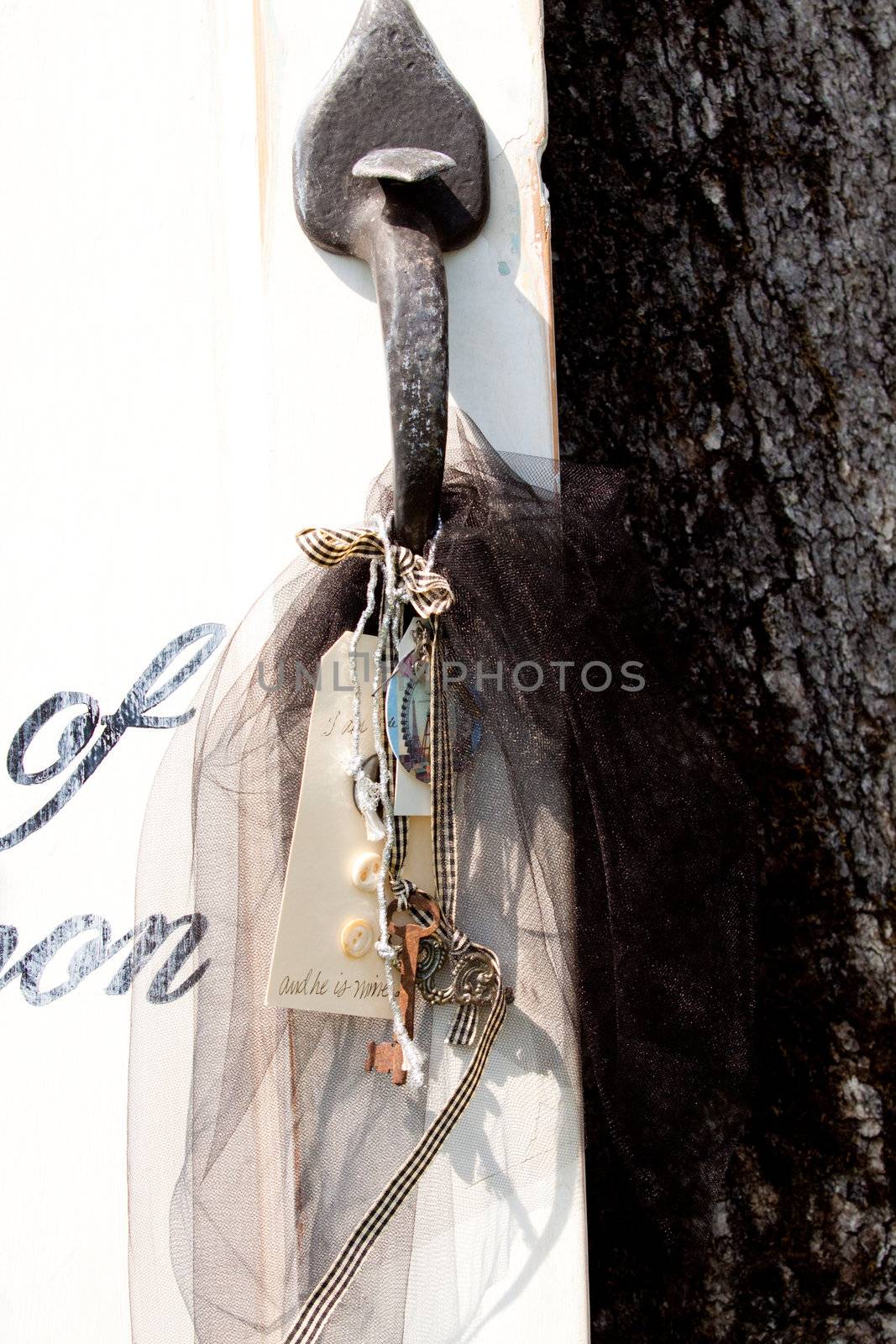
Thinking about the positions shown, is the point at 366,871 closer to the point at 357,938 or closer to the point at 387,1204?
the point at 357,938

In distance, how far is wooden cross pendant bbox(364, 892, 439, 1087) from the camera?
431mm

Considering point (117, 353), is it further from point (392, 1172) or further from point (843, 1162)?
point (843, 1162)

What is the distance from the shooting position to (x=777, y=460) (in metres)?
0.79

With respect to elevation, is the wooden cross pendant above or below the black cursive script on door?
below

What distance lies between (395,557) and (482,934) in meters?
0.17

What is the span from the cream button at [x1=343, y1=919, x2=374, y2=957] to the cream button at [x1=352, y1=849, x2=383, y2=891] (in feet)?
0.05

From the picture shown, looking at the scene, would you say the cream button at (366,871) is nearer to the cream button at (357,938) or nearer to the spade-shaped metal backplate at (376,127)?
the cream button at (357,938)

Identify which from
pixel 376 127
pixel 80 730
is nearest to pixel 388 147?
pixel 376 127

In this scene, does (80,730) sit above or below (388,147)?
below

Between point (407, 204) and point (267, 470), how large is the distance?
0.13 m

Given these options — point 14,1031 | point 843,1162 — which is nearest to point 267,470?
point 14,1031

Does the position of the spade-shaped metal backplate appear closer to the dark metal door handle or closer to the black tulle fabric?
the dark metal door handle

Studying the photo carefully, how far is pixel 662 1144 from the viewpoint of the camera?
1.59 feet

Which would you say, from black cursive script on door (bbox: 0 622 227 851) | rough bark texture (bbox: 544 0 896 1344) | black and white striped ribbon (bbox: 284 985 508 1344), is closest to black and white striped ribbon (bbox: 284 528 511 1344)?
black and white striped ribbon (bbox: 284 985 508 1344)
